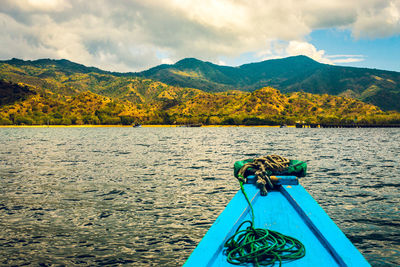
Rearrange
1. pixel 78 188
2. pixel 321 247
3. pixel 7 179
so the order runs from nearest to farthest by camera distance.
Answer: pixel 321 247 < pixel 78 188 < pixel 7 179

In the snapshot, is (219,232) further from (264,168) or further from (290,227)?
(264,168)

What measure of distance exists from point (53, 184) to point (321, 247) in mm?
22977

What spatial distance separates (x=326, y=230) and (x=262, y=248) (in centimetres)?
198

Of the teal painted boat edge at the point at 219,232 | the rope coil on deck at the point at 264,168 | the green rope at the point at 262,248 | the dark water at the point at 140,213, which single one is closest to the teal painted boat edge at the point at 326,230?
the green rope at the point at 262,248

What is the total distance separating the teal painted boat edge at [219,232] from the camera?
508cm

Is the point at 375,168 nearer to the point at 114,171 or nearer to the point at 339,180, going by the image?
the point at 339,180

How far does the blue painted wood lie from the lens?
515 cm

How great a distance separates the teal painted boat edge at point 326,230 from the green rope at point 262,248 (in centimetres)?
62

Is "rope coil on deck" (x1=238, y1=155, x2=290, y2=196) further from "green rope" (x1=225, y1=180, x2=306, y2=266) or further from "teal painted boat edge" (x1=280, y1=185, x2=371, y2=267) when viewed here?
"green rope" (x1=225, y1=180, x2=306, y2=266)

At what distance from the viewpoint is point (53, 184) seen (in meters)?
23.6

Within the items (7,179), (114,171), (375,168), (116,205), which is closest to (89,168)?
(114,171)

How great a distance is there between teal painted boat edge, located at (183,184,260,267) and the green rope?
22cm

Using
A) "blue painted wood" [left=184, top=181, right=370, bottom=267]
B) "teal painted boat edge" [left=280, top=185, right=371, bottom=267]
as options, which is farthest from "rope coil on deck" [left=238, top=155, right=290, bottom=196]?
"teal painted boat edge" [left=280, top=185, right=371, bottom=267]

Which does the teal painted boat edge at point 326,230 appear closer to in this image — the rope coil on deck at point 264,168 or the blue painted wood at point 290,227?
the blue painted wood at point 290,227
